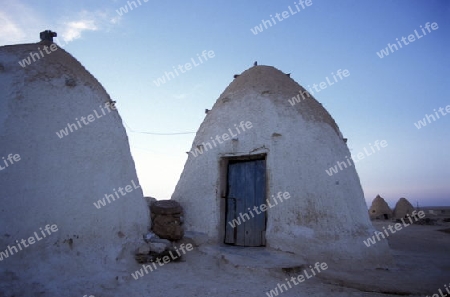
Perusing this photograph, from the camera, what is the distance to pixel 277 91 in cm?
816

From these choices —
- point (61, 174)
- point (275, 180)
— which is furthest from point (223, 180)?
point (61, 174)

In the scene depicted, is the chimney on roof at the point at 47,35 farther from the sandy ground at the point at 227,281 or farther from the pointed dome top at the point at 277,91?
the sandy ground at the point at 227,281

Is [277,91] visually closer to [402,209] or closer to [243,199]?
[243,199]

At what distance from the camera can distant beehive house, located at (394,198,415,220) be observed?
23344 mm

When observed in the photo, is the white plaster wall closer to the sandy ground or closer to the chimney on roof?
the sandy ground

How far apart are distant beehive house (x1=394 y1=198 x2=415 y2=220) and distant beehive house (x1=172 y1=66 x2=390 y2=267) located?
1860 cm

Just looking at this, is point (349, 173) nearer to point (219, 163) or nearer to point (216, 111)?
point (219, 163)

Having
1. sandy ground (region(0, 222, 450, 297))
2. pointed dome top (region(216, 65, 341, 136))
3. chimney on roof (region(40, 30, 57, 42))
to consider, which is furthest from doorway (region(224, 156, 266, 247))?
chimney on roof (region(40, 30, 57, 42))

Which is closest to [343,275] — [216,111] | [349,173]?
[349,173]

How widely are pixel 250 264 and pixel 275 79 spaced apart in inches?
194

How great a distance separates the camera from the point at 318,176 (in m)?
7.06

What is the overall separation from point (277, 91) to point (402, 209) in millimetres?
20242

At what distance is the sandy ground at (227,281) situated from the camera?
15.4ft

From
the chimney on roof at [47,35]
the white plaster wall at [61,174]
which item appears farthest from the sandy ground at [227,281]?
the chimney on roof at [47,35]
